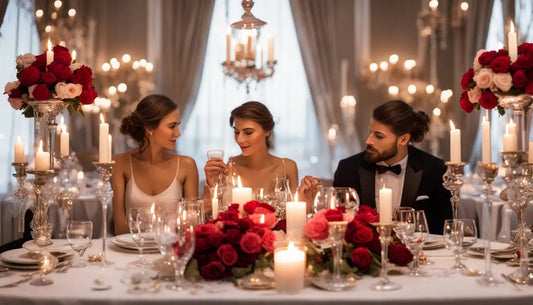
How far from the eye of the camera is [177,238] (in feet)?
6.41

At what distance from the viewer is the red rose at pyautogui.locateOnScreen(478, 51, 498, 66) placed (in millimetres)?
2547

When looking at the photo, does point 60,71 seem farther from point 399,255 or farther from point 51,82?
point 399,255

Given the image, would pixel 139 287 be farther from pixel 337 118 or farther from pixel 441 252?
pixel 337 118

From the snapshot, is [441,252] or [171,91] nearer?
[441,252]

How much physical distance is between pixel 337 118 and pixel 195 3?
8.04ft

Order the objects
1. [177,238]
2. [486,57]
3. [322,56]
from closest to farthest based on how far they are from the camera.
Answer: [177,238] → [486,57] → [322,56]

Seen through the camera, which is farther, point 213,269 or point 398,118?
point 398,118

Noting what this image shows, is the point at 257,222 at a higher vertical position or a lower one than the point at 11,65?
lower

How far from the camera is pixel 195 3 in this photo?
8375 millimetres

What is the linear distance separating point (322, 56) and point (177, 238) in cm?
666

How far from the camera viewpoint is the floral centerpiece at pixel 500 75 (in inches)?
95.7

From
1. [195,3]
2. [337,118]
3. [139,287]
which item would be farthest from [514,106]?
[195,3]

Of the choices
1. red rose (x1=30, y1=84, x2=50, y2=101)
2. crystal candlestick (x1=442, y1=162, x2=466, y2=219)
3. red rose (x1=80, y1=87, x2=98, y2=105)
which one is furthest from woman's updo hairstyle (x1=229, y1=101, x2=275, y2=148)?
crystal candlestick (x1=442, y1=162, x2=466, y2=219)

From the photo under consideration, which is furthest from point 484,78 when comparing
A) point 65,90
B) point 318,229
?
point 65,90
